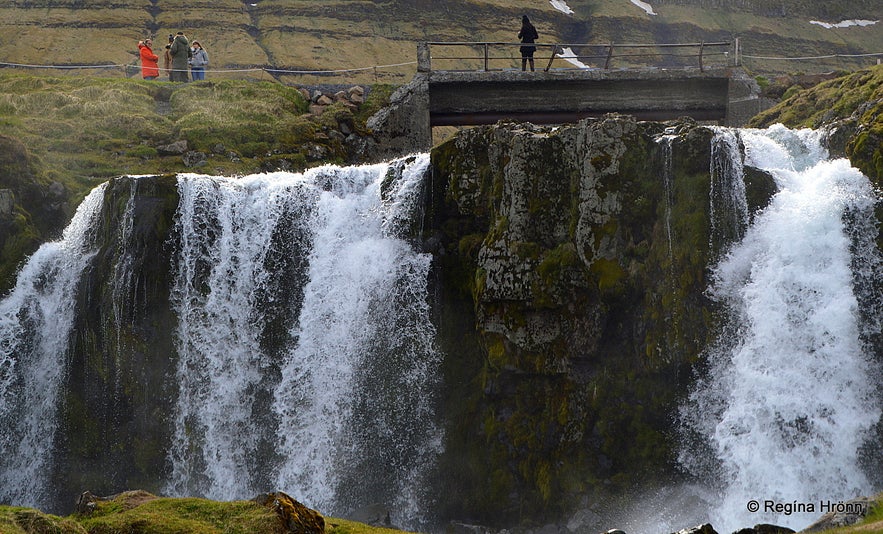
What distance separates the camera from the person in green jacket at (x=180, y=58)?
165 feet

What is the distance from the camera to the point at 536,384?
2708 cm

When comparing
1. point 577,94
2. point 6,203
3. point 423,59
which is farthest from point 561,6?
point 6,203

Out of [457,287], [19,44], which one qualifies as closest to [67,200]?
[457,287]

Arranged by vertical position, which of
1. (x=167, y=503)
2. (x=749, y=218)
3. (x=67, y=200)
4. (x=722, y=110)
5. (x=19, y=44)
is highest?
(x=19, y=44)

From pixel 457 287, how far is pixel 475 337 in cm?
167

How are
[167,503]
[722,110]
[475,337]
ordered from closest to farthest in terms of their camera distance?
[167,503]
[475,337]
[722,110]

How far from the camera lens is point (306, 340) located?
28891 millimetres

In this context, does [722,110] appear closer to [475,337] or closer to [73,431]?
[475,337]

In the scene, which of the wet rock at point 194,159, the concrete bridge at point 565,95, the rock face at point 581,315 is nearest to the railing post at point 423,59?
the concrete bridge at point 565,95

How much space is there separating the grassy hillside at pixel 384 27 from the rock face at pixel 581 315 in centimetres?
6107

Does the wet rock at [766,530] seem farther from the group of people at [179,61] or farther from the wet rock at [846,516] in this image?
the group of people at [179,61]

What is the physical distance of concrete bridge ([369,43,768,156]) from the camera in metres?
39.3

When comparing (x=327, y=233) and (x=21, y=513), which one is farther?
(x=327, y=233)

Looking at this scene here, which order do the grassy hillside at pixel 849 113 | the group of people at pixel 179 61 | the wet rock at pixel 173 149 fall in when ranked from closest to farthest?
the grassy hillside at pixel 849 113 → the wet rock at pixel 173 149 → the group of people at pixel 179 61
